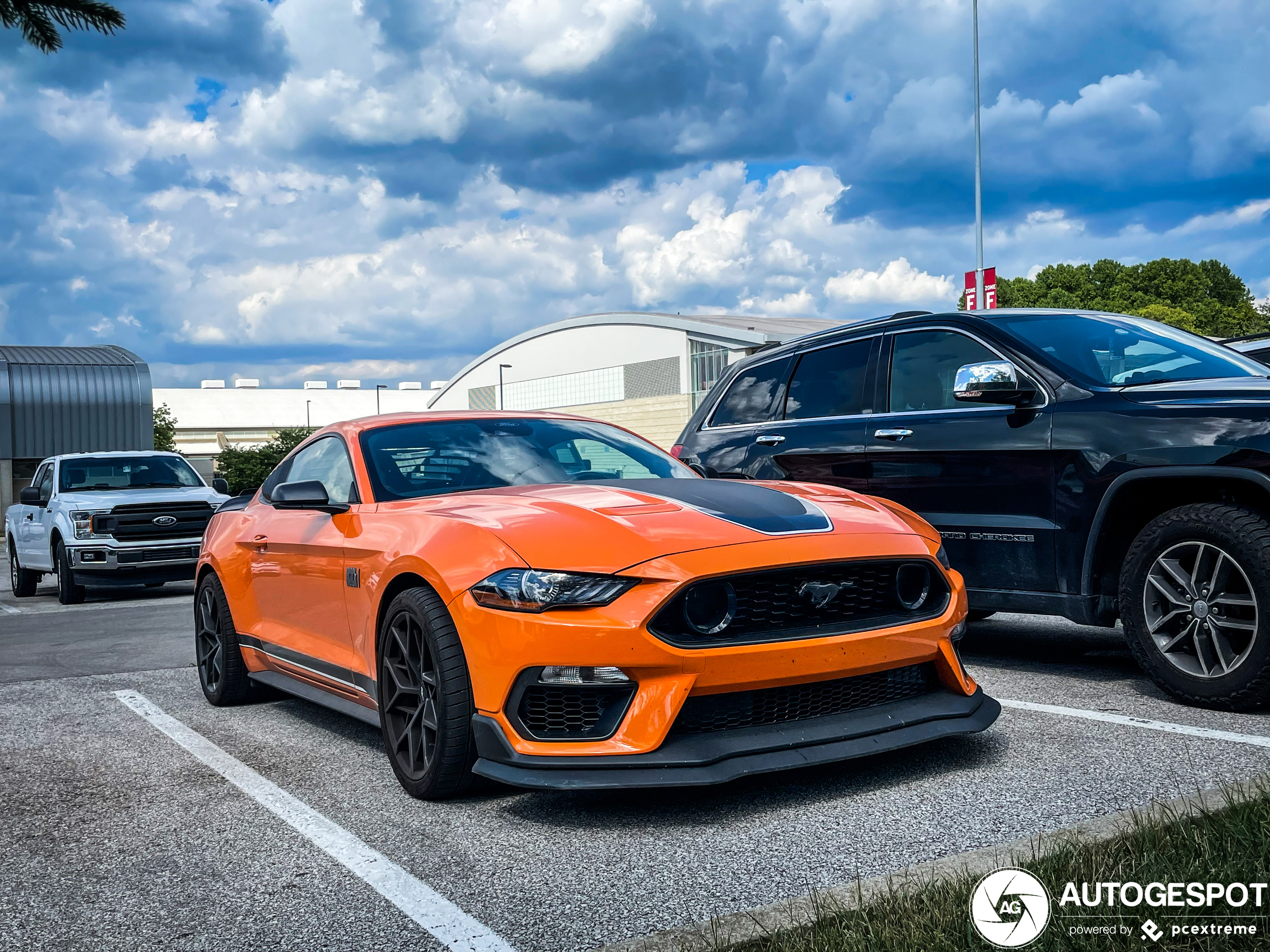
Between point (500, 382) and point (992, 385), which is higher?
point (500, 382)

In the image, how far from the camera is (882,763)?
14.1 feet

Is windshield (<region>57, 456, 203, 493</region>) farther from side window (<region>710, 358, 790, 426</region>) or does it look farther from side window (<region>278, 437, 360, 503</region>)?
side window (<region>278, 437, 360, 503</region>)

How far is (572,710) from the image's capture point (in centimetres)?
367

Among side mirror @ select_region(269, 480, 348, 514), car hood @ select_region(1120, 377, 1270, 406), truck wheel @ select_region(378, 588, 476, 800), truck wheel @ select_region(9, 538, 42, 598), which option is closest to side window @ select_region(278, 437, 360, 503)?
side mirror @ select_region(269, 480, 348, 514)

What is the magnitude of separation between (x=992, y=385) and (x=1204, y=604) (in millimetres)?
1302

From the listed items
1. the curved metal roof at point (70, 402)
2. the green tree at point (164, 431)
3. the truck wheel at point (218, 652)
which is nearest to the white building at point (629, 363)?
the curved metal roof at point (70, 402)

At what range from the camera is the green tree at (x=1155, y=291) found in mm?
73875

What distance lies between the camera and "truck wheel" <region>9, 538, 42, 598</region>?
52.2 feet

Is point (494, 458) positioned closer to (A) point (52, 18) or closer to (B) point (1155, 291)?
(A) point (52, 18)

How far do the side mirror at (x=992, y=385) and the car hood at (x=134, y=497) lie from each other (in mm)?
10752

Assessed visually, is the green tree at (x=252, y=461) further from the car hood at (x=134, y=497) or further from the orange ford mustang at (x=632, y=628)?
the orange ford mustang at (x=632, y=628)

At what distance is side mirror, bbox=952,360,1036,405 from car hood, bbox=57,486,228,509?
1075cm

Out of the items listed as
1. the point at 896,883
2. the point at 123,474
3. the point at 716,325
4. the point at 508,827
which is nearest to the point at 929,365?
the point at 508,827

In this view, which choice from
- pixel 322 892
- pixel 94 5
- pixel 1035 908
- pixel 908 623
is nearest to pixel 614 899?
pixel 322 892
